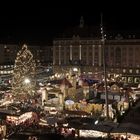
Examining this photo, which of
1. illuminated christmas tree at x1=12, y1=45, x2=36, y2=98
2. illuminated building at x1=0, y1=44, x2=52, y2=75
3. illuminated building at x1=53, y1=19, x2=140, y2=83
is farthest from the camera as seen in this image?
illuminated building at x1=0, y1=44, x2=52, y2=75

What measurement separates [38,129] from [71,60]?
45.8m

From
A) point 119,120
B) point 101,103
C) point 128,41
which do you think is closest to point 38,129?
point 119,120

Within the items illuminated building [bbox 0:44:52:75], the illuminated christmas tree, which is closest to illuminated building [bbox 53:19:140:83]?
illuminated building [bbox 0:44:52:75]

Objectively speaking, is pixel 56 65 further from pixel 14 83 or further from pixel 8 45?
pixel 14 83

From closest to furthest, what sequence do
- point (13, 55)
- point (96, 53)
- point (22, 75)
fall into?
point (22, 75) → point (96, 53) → point (13, 55)

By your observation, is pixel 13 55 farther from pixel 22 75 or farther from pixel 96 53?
pixel 22 75

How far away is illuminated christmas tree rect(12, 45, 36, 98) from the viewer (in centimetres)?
3099

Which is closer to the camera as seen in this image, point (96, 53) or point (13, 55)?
point (96, 53)

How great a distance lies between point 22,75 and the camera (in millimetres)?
32375

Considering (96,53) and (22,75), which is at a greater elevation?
(96,53)

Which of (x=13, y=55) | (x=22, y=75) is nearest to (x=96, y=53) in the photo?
(x=13, y=55)

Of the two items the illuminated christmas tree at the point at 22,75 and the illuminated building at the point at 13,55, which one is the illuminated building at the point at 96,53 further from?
the illuminated christmas tree at the point at 22,75

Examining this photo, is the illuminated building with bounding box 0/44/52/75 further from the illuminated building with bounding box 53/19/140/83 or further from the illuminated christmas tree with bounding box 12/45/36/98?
the illuminated christmas tree with bounding box 12/45/36/98

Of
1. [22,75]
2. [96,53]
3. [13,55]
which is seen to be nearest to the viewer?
[22,75]
